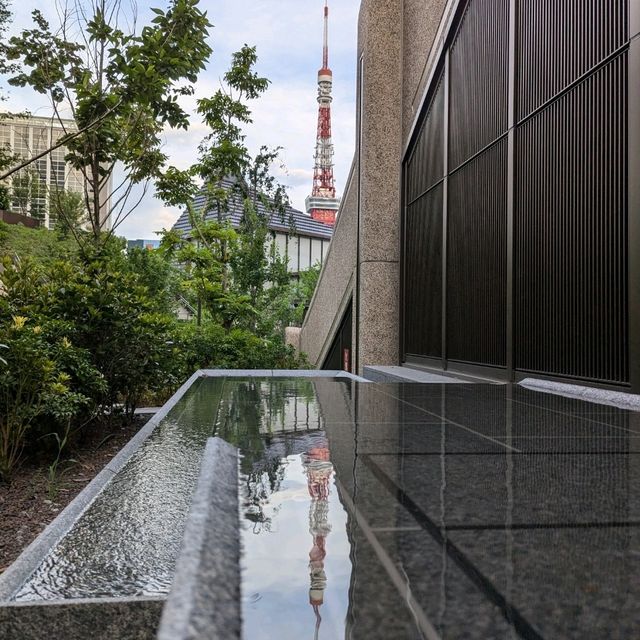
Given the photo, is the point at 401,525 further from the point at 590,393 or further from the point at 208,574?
the point at 590,393

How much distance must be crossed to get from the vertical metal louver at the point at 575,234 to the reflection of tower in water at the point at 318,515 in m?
3.35

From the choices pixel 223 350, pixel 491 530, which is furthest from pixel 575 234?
pixel 223 350

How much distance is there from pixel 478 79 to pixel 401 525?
7803mm

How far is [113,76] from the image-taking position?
290 inches

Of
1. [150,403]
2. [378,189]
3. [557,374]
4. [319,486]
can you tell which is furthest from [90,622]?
[378,189]

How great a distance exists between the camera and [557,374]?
5672 millimetres

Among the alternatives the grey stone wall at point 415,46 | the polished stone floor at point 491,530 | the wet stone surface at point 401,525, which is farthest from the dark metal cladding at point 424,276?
the polished stone floor at point 491,530

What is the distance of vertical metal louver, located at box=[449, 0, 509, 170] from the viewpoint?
24.1ft

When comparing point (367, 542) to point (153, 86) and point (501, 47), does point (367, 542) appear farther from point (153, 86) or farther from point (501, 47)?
point (501, 47)

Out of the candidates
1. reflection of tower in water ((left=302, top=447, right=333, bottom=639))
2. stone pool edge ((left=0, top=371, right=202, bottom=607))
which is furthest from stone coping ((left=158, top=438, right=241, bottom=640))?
stone pool edge ((left=0, top=371, right=202, bottom=607))

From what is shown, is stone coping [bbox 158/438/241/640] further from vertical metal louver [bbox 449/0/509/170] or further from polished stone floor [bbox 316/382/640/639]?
vertical metal louver [bbox 449/0/509/170]

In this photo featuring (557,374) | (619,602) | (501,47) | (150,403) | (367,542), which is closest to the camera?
(619,602)

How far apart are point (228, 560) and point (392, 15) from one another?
11.7m

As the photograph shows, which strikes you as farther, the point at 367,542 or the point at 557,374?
the point at 557,374
